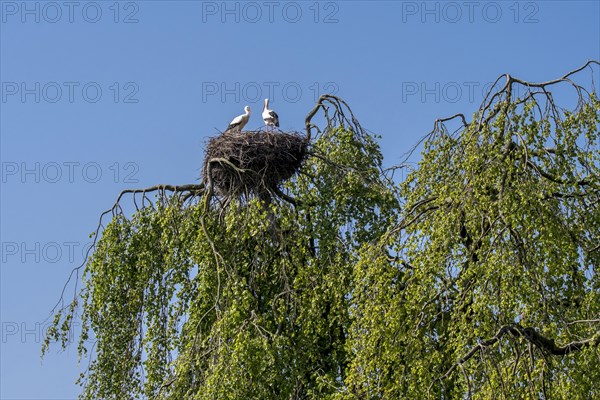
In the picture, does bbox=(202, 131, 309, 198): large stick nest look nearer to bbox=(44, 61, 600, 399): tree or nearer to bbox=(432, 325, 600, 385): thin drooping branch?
bbox=(44, 61, 600, 399): tree

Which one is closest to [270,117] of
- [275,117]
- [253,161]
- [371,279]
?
[275,117]

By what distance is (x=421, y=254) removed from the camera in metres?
8.04

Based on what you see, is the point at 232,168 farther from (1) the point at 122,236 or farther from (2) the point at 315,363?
(2) the point at 315,363

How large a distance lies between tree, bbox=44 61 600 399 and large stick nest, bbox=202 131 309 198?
131 mm

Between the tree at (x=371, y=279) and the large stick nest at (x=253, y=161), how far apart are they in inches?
5.2

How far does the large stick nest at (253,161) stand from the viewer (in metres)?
10.4

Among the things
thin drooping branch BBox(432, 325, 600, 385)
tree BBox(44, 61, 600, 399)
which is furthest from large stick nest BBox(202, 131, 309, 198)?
thin drooping branch BBox(432, 325, 600, 385)

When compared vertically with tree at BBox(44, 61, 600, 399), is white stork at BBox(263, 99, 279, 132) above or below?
above

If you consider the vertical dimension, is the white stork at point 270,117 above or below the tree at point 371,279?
above

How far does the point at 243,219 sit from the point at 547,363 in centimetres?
373

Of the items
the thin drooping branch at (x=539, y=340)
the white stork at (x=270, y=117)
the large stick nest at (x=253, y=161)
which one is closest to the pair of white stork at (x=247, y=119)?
the white stork at (x=270, y=117)

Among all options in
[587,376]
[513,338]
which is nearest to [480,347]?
[513,338]

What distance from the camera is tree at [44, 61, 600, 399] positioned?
24.0 feet

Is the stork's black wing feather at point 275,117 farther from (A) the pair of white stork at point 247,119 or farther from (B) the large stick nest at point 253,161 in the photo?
(B) the large stick nest at point 253,161
